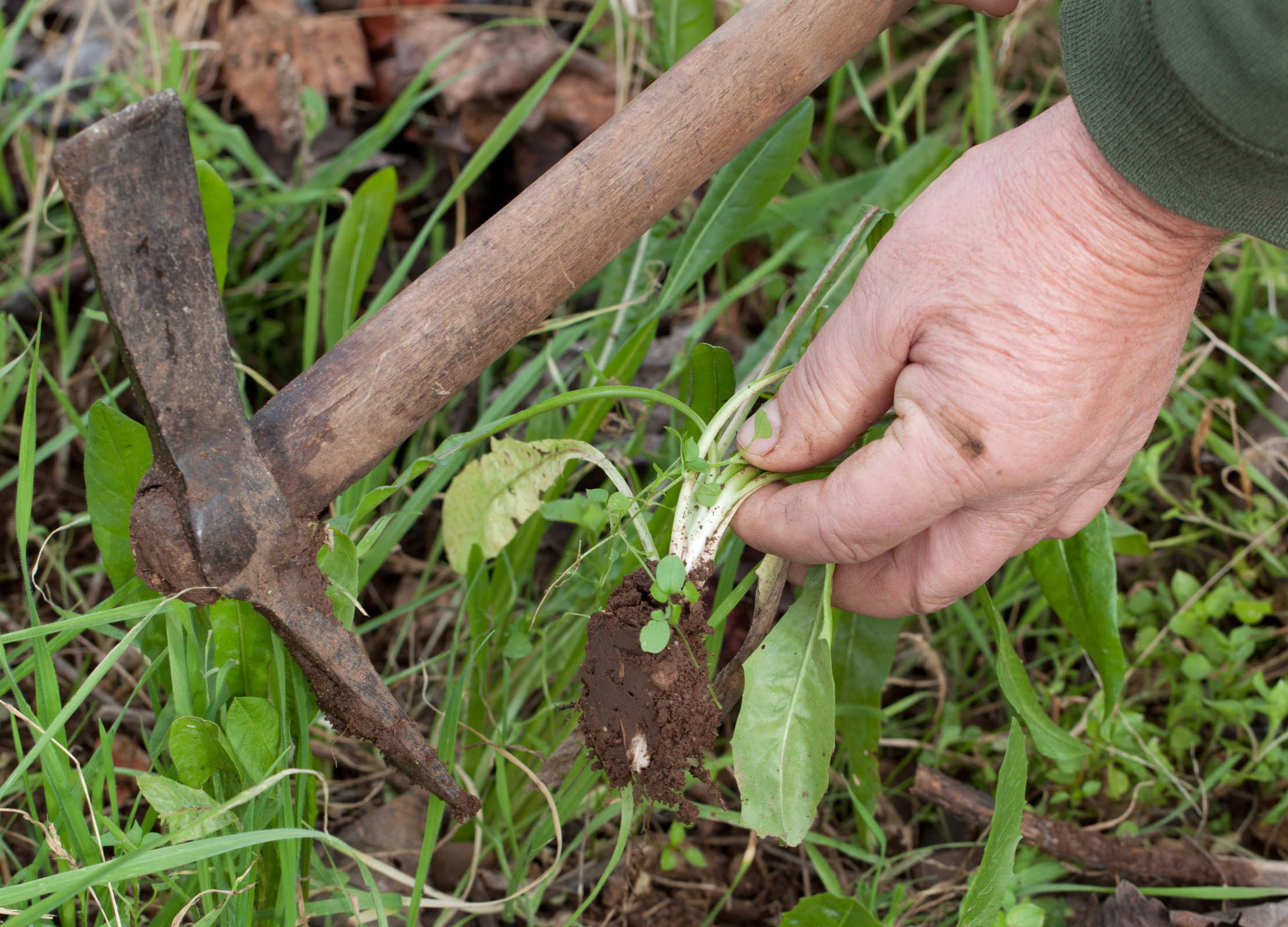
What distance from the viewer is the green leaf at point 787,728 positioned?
1.30m

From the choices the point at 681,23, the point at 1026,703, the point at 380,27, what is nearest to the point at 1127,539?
the point at 1026,703

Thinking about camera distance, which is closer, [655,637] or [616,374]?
[655,637]

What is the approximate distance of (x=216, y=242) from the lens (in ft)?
5.01

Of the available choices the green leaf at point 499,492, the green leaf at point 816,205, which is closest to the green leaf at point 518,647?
the green leaf at point 499,492

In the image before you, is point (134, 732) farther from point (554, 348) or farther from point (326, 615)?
point (554, 348)

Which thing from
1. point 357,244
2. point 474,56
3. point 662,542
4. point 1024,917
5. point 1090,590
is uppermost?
point 474,56

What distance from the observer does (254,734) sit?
119 centimetres

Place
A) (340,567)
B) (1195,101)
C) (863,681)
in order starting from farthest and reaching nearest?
(863,681)
(340,567)
(1195,101)

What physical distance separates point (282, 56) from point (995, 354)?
251 centimetres

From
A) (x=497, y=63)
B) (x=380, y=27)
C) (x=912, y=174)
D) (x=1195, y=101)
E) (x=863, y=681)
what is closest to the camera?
(x=1195, y=101)

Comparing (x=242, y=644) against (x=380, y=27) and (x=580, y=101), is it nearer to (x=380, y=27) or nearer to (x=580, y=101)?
(x=580, y=101)

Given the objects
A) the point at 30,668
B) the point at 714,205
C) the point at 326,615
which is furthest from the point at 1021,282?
the point at 30,668

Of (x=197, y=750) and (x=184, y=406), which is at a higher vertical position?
(x=184, y=406)

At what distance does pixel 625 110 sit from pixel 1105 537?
115 cm
